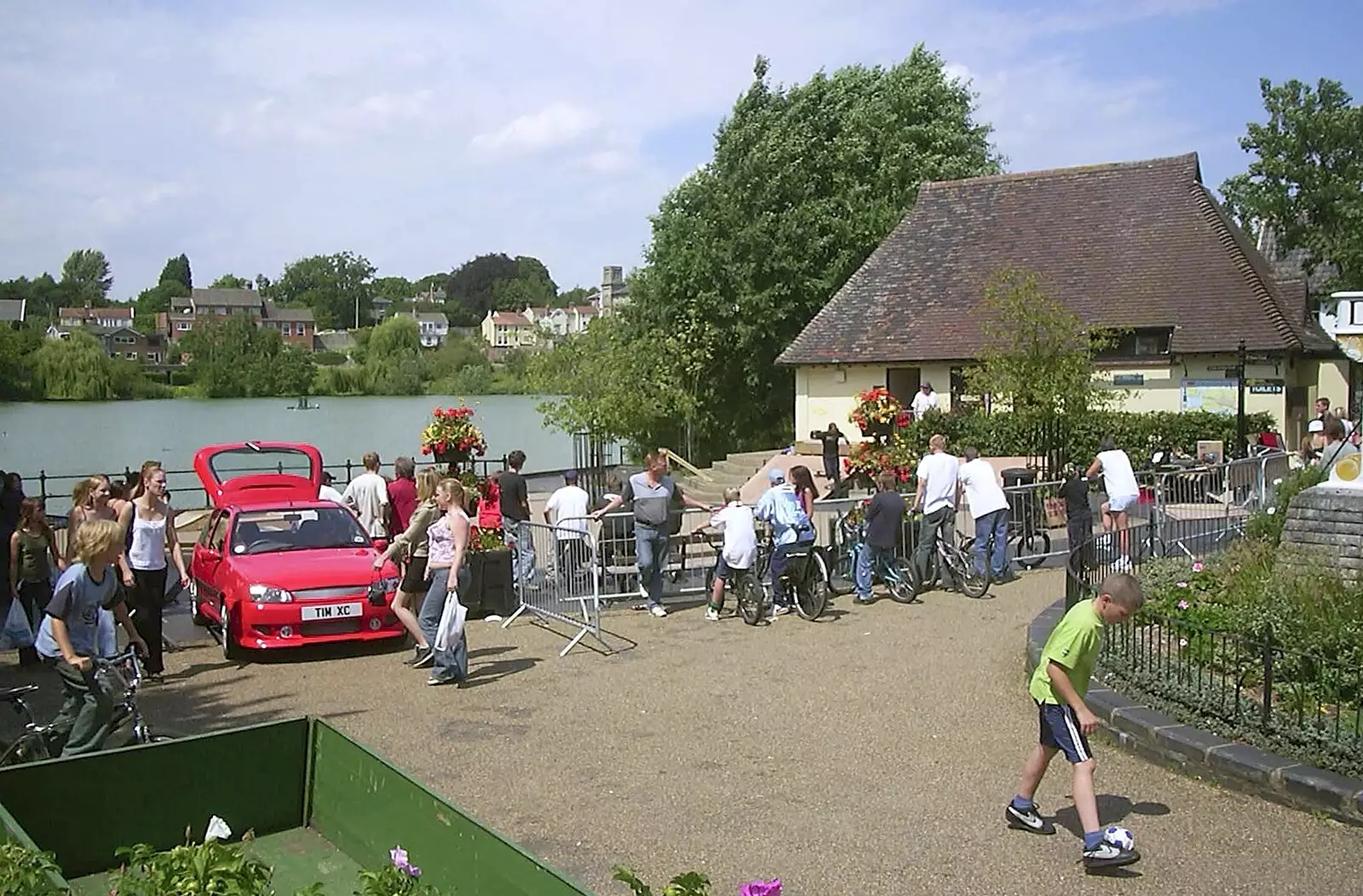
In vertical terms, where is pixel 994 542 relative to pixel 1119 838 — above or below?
above

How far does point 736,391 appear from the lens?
127 ft

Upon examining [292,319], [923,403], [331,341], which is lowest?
[923,403]

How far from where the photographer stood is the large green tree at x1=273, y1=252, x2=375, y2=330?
128250 mm

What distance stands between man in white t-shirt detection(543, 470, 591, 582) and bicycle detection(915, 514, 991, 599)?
4034 mm

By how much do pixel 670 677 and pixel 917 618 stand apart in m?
3.61

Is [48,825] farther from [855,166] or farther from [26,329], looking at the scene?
[26,329]

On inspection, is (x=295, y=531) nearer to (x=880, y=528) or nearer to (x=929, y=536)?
(x=880, y=528)

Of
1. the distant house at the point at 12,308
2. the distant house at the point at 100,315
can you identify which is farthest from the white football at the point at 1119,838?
the distant house at the point at 100,315

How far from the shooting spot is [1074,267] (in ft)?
101

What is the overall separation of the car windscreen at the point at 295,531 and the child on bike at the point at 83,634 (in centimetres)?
496

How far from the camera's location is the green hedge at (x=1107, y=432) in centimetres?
2434

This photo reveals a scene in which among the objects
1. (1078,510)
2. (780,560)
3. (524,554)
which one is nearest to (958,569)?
(1078,510)

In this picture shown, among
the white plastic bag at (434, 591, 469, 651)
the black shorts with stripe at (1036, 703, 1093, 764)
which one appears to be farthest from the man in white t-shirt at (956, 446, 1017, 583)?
the black shorts with stripe at (1036, 703, 1093, 764)

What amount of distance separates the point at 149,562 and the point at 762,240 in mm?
→ 26566
